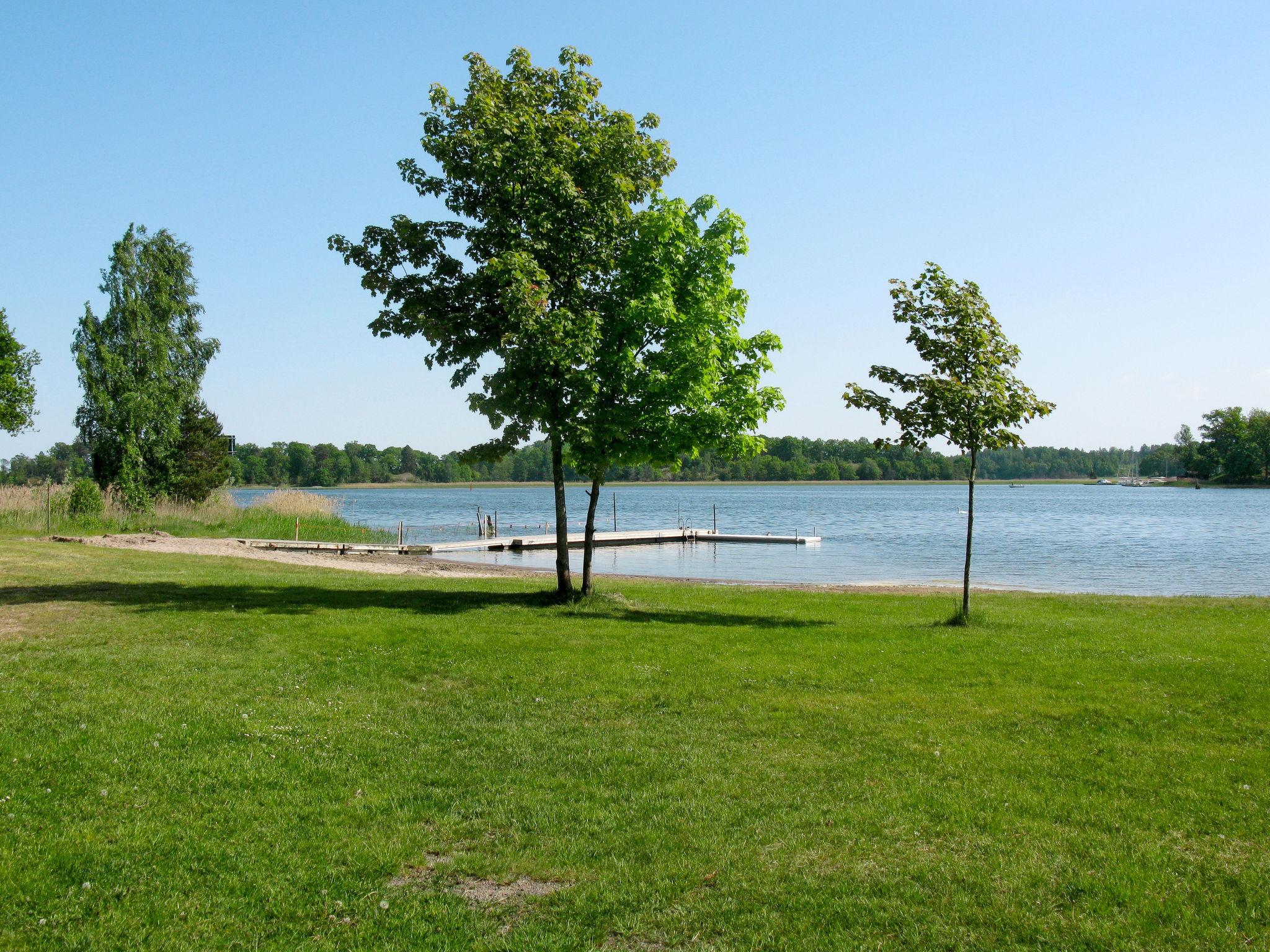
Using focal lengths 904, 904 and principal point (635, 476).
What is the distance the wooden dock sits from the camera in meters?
36.5

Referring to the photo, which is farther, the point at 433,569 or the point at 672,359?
the point at 433,569

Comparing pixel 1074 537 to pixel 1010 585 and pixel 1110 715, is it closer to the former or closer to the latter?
pixel 1010 585

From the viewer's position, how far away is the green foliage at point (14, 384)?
35.5 meters

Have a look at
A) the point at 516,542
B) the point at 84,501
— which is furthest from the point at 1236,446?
the point at 84,501

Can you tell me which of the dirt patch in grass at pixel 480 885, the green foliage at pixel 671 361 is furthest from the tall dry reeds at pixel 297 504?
the dirt patch in grass at pixel 480 885

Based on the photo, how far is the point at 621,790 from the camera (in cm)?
681

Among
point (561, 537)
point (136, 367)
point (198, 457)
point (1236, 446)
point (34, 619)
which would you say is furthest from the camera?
point (1236, 446)

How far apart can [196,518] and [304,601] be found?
1036 inches

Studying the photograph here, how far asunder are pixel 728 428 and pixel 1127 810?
10491 millimetres

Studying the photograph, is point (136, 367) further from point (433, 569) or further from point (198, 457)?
point (433, 569)

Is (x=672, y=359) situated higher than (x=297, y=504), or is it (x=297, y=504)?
(x=672, y=359)

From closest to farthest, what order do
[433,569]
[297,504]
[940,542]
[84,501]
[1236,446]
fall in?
[433,569], [84,501], [297,504], [940,542], [1236,446]

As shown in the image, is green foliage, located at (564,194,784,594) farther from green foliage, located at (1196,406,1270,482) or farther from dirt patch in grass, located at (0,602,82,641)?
green foliage, located at (1196,406,1270,482)

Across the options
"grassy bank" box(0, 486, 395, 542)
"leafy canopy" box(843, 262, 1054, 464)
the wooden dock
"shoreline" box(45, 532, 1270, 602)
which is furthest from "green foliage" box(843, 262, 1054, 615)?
"grassy bank" box(0, 486, 395, 542)
